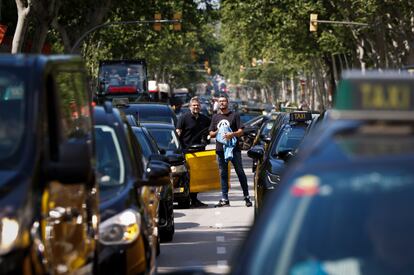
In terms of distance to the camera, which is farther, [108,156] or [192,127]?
[192,127]

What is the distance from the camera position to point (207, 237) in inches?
639

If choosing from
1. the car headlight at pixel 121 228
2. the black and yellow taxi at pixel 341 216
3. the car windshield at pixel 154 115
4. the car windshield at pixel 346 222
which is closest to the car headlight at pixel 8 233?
the black and yellow taxi at pixel 341 216

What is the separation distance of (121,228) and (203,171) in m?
11.9

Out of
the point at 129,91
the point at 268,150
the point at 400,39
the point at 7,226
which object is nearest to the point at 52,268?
the point at 7,226

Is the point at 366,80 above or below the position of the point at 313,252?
above

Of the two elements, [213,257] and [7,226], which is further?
[213,257]

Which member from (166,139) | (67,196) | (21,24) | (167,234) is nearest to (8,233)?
(67,196)

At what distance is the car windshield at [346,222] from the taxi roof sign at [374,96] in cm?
41

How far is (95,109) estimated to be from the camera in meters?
11.0

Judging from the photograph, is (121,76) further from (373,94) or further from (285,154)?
(373,94)

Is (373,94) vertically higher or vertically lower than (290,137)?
higher

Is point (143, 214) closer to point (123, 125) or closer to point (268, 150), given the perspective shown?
point (123, 125)

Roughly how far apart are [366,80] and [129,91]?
4760 centimetres

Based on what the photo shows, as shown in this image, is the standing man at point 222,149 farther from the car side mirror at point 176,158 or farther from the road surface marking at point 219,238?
the road surface marking at point 219,238
